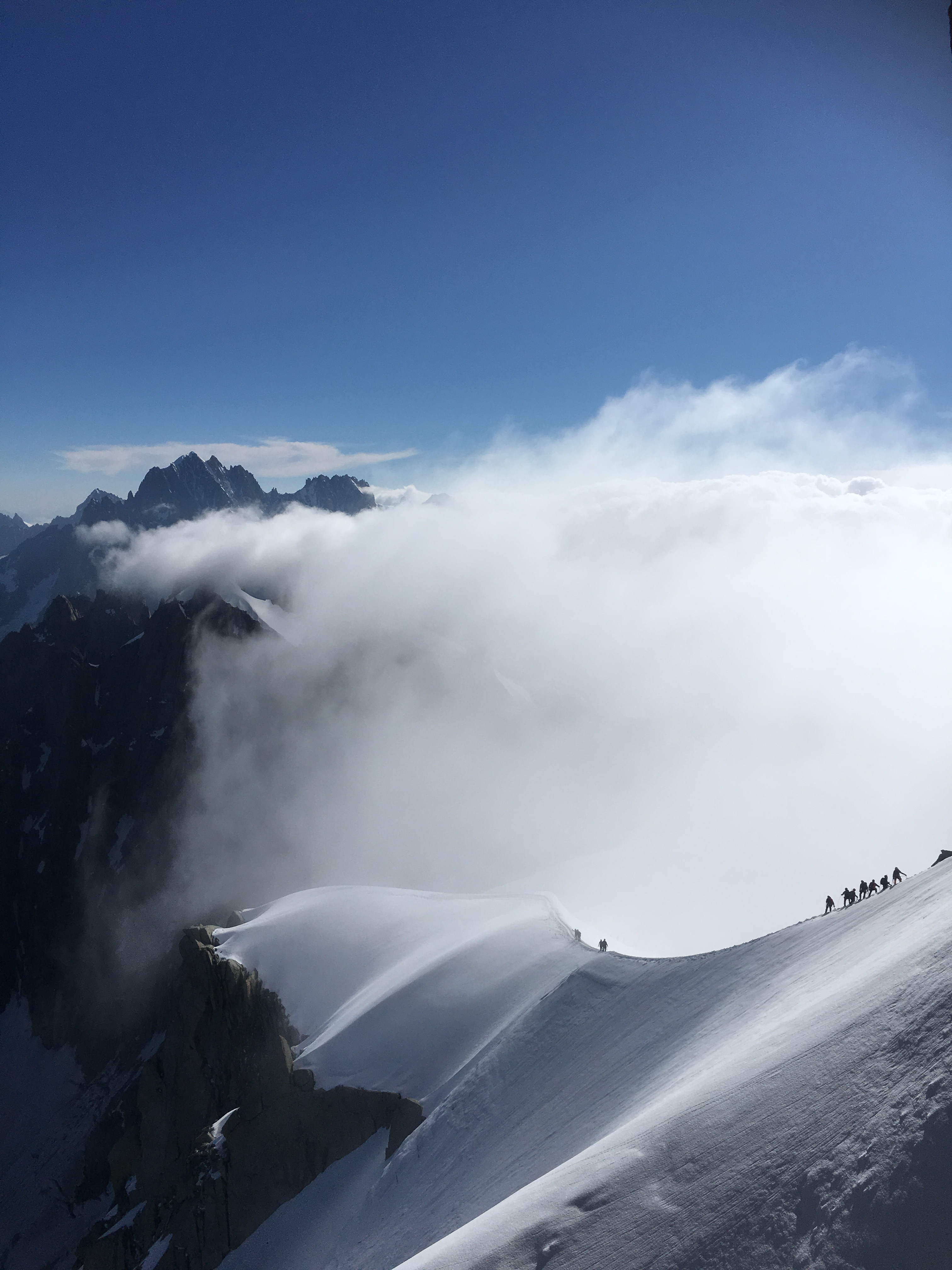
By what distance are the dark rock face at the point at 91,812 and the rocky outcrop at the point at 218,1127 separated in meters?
63.5

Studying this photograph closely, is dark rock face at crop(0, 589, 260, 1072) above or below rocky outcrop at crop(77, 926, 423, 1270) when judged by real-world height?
above

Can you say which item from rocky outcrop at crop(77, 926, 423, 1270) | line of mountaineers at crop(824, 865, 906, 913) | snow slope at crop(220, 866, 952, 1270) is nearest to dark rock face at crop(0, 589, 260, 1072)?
rocky outcrop at crop(77, 926, 423, 1270)

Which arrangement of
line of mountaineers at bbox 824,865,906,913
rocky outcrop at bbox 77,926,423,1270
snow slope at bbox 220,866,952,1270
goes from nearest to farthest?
snow slope at bbox 220,866,952,1270
line of mountaineers at bbox 824,865,906,913
rocky outcrop at bbox 77,926,423,1270

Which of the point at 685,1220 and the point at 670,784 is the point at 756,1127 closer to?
the point at 685,1220

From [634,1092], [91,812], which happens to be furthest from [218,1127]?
[91,812]

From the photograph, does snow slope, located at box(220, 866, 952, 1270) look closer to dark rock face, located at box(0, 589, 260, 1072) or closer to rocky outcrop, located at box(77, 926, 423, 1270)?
rocky outcrop, located at box(77, 926, 423, 1270)

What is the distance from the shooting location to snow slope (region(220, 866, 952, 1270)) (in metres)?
13.3

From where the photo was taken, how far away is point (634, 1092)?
78.4ft

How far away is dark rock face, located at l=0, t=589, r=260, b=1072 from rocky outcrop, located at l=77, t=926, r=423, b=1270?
208 feet

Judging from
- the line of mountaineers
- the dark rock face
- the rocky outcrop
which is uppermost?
the dark rock face

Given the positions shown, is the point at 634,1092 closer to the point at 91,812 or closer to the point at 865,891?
the point at 865,891

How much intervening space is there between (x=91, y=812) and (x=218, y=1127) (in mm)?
111279

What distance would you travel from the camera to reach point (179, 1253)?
1435 inches

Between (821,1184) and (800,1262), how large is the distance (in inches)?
54.7
